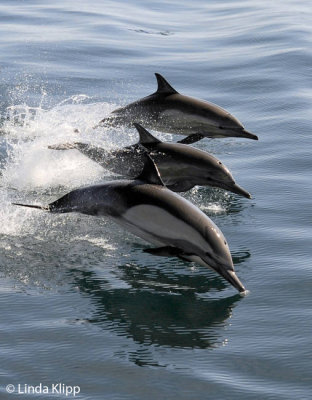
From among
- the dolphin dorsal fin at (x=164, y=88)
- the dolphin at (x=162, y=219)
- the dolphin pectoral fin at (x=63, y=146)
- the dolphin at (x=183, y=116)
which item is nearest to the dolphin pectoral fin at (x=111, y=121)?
the dolphin at (x=183, y=116)

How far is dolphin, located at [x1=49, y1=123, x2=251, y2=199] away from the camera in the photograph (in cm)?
880

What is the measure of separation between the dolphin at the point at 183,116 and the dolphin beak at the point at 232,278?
3.48m

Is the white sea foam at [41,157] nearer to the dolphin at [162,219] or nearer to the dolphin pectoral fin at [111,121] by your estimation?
the dolphin pectoral fin at [111,121]

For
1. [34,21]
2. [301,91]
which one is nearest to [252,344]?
[301,91]

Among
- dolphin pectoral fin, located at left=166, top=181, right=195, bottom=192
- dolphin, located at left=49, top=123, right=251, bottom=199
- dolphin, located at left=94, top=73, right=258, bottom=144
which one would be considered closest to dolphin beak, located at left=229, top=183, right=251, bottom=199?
dolphin, located at left=49, top=123, right=251, bottom=199

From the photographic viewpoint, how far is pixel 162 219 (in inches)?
277

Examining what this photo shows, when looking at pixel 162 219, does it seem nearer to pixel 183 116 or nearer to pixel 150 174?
pixel 150 174

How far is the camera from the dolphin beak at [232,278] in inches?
265

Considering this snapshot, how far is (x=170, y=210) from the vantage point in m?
7.01

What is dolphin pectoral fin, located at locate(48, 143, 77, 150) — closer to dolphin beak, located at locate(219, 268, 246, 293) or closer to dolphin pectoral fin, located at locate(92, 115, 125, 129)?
dolphin pectoral fin, located at locate(92, 115, 125, 129)

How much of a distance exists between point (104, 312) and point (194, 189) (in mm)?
3091

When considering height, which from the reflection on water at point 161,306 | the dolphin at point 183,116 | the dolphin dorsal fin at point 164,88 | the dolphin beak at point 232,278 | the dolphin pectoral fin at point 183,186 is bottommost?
the reflection on water at point 161,306

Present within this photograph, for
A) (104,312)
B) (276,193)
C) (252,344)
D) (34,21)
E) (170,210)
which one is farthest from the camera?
(34,21)

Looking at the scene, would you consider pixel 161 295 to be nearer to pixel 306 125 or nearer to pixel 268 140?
pixel 268 140
